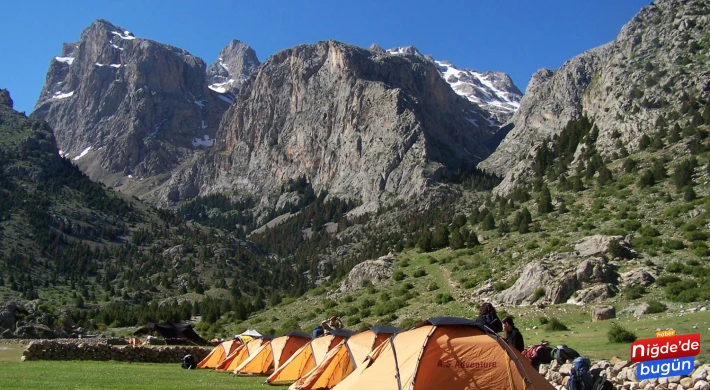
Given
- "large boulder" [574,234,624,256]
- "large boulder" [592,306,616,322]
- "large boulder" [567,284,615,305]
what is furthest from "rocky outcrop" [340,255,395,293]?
"large boulder" [592,306,616,322]

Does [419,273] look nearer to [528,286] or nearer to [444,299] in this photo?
[444,299]

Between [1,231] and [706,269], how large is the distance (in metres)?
149

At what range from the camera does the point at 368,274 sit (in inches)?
2972

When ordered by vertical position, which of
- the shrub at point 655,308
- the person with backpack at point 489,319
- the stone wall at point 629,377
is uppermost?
the person with backpack at point 489,319

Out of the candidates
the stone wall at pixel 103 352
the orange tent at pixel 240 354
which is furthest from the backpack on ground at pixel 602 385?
the stone wall at pixel 103 352

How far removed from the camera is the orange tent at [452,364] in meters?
14.6

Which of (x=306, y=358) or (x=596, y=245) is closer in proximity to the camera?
(x=306, y=358)

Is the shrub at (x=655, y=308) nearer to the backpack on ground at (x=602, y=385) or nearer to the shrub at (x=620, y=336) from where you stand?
the shrub at (x=620, y=336)

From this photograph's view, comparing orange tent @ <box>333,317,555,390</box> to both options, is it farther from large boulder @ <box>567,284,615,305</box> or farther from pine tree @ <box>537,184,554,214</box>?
pine tree @ <box>537,184,554,214</box>

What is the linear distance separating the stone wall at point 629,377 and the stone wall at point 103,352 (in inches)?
1104

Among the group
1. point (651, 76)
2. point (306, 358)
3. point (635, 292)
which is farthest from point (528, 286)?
point (651, 76)

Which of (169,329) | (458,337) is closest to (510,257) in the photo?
(169,329)

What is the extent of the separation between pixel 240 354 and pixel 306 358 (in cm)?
858

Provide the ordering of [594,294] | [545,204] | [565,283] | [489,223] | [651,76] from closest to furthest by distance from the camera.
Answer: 1. [594,294]
2. [565,283]
3. [545,204]
4. [489,223]
5. [651,76]
